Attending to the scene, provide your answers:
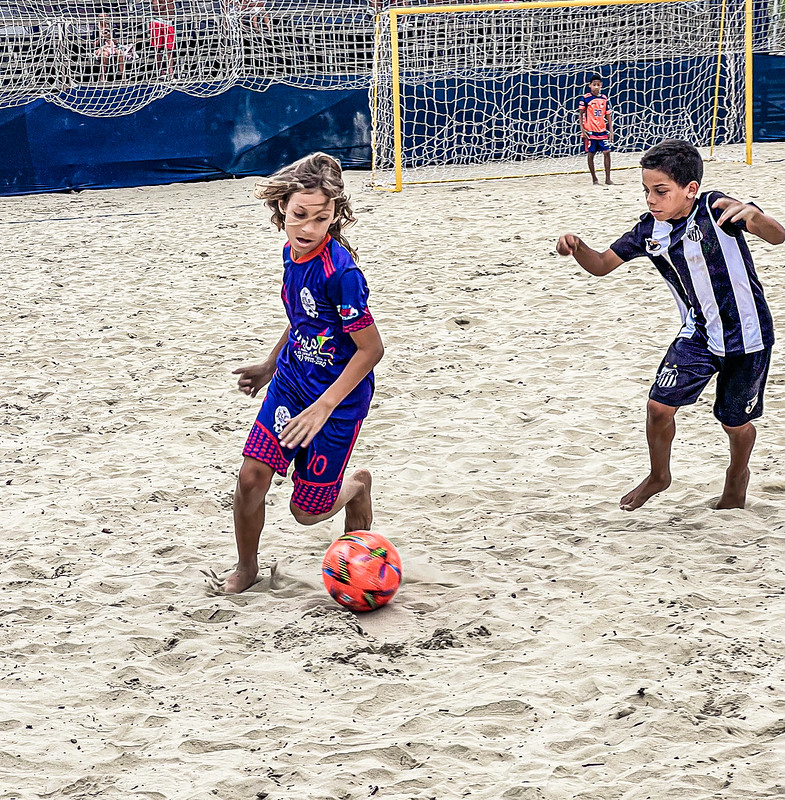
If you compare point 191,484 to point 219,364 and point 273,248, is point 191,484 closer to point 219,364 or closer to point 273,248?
point 219,364

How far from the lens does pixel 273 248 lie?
10055 millimetres

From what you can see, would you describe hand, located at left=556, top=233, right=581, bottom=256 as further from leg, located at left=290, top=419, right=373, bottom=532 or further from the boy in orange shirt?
the boy in orange shirt

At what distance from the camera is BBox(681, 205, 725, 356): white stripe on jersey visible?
3.96 metres

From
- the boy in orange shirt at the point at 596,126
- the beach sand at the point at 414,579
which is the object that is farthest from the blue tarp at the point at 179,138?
the beach sand at the point at 414,579

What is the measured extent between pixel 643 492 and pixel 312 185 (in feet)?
6.55

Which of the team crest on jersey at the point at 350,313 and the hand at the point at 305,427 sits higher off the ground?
the team crest on jersey at the point at 350,313

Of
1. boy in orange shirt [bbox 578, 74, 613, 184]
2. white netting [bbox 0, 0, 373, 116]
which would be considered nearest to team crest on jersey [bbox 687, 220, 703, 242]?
boy in orange shirt [bbox 578, 74, 613, 184]

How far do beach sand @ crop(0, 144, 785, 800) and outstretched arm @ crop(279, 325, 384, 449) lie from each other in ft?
2.31

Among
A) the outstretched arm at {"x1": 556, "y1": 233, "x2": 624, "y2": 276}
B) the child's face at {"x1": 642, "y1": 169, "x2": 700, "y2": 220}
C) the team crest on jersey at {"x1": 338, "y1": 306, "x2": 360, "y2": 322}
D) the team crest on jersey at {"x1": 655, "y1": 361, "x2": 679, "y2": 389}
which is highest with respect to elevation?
the child's face at {"x1": 642, "y1": 169, "x2": 700, "y2": 220}

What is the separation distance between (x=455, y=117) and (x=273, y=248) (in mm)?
7666

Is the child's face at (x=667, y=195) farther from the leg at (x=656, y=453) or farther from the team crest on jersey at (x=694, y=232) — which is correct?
the leg at (x=656, y=453)

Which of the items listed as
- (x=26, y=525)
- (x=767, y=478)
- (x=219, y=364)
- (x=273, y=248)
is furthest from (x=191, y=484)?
(x=273, y=248)

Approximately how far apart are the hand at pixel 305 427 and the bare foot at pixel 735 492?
6.20 ft

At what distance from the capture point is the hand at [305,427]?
334 cm
